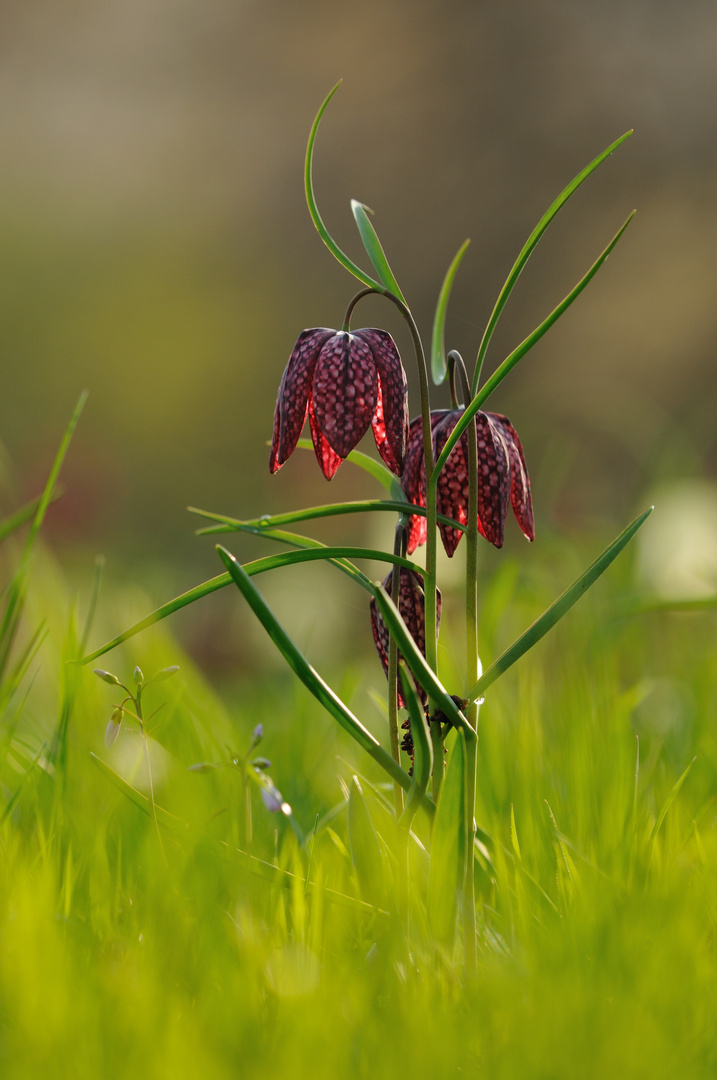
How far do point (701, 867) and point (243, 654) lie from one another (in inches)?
79.5

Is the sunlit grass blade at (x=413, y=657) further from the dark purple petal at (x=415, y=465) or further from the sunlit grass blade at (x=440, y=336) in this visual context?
the sunlit grass blade at (x=440, y=336)

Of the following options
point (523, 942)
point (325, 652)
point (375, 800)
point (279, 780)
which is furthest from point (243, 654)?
point (523, 942)

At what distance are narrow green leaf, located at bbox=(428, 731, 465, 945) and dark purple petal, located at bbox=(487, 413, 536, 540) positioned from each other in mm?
214

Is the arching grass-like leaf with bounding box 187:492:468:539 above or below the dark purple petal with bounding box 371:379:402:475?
below

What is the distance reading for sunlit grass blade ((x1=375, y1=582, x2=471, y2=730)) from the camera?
540mm

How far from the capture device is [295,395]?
669 millimetres

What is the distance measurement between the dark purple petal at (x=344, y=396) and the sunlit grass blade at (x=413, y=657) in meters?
0.14

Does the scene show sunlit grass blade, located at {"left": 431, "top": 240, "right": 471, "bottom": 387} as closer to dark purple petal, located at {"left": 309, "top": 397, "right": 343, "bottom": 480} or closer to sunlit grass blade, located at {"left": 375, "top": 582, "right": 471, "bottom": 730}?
dark purple petal, located at {"left": 309, "top": 397, "right": 343, "bottom": 480}

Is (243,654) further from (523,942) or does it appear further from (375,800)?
(523,942)

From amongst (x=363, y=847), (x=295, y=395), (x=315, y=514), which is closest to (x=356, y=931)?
(x=363, y=847)

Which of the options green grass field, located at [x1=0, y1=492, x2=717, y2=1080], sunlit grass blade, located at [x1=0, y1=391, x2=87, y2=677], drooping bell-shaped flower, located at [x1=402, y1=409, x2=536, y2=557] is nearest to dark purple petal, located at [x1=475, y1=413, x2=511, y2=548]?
drooping bell-shaped flower, located at [x1=402, y1=409, x2=536, y2=557]

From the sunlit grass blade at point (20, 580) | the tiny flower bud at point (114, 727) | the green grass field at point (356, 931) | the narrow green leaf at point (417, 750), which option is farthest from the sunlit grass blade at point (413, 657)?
the sunlit grass blade at point (20, 580)

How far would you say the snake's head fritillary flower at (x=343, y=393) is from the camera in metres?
0.65

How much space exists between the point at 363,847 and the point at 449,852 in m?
0.10
